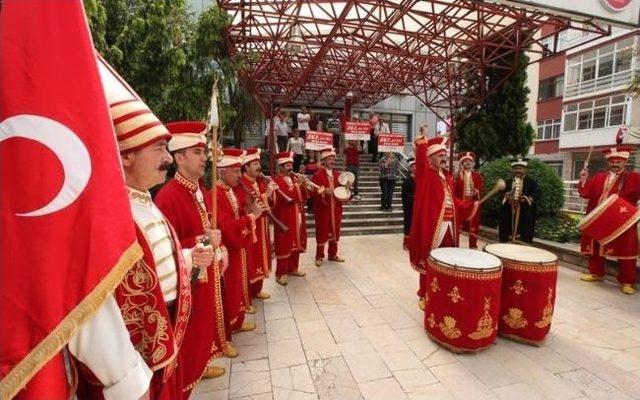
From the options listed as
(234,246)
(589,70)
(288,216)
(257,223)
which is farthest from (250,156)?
(589,70)

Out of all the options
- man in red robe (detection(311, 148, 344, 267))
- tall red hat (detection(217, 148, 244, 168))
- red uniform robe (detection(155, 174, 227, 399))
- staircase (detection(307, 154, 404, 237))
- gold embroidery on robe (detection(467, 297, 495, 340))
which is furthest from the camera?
staircase (detection(307, 154, 404, 237))

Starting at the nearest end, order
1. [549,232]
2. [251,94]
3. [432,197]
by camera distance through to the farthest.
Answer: [432,197]
[549,232]
[251,94]

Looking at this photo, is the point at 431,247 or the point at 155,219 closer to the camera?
the point at 155,219

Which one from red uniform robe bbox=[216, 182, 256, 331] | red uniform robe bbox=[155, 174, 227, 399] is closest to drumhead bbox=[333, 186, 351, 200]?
red uniform robe bbox=[216, 182, 256, 331]

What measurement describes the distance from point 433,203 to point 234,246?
8.18 feet

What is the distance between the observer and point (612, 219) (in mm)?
5125

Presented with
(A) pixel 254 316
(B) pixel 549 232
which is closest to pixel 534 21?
(B) pixel 549 232

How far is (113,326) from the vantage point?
3.76 feet

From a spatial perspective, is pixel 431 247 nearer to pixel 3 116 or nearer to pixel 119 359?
pixel 119 359

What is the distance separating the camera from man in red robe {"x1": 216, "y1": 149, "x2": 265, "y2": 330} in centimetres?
333

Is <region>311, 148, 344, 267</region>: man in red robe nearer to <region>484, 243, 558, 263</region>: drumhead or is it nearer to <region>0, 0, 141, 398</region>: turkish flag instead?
<region>484, 243, 558, 263</region>: drumhead

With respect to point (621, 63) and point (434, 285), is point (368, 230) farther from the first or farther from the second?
point (621, 63)

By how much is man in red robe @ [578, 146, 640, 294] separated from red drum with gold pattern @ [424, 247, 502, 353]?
321 centimetres

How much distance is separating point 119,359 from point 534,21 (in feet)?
32.7
